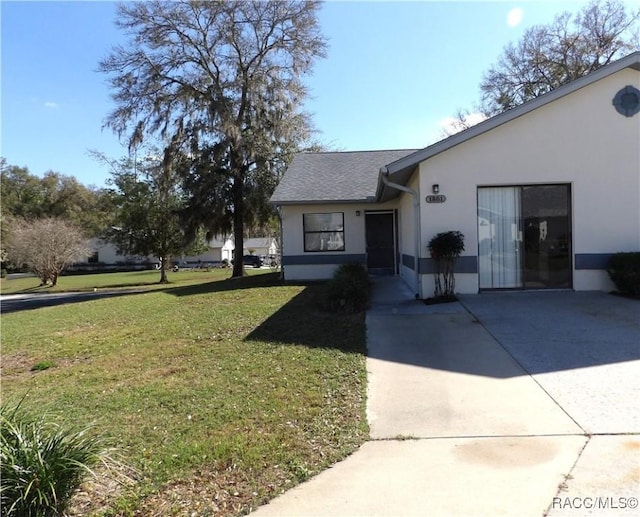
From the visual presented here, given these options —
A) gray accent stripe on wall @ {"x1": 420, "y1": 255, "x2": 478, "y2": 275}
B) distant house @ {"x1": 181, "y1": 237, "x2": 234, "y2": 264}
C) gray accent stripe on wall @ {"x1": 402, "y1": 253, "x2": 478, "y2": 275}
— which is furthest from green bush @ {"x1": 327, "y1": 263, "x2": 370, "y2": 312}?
distant house @ {"x1": 181, "y1": 237, "x2": 234, "y2": 264}

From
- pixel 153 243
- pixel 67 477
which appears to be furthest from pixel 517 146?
pixel 153 243

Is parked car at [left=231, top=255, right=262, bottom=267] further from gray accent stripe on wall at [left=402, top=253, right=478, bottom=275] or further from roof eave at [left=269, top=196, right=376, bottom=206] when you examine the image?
gray accent stripe on wall at [left=402, top=253, right=478, bottom=275]

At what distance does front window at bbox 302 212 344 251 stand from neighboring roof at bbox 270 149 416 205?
835 millimetres

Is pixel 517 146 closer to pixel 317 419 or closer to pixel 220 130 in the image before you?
pixel 317 419

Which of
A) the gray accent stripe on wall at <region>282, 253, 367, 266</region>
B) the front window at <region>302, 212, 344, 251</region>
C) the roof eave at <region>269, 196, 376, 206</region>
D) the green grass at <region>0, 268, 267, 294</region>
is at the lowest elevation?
the green grass at <region>0, 268, 267, 294</region>

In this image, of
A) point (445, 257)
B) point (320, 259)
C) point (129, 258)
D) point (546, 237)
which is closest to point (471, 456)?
point (445, 257)

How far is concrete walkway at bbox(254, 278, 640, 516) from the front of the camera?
2.98 metres

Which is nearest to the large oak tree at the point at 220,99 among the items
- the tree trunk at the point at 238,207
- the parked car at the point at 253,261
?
the tree trunk at the point at 238,207

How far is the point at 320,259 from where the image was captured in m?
16.6

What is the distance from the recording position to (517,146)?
33.8 ft

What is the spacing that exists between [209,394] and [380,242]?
12310mm

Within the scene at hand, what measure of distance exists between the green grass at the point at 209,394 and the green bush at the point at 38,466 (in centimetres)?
27

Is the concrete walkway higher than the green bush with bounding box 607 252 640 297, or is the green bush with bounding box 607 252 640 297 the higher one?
the green bush with bounding box 607 252 640 297

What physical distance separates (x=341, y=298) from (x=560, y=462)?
6559mm
